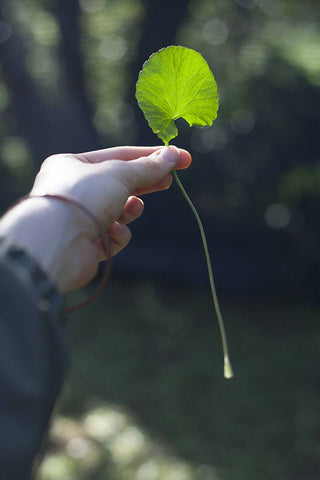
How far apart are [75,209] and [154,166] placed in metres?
0.35

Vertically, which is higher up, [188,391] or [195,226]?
[195,226]

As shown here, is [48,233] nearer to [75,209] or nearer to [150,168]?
[75,209]

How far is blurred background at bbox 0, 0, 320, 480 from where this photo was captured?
3.17m

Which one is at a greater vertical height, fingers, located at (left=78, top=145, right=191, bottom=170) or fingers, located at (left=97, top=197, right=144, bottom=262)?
fingers, located at (left=78, top=145, right=191, bottom=170)

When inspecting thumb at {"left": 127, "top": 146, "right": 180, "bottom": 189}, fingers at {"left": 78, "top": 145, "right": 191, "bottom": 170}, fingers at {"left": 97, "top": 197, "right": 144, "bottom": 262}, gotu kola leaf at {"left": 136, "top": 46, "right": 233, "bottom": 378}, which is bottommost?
fingers at {"left": 97, "top": 197, "right": 144, "bottom": 262}

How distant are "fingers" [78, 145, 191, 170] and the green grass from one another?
6.03 ft

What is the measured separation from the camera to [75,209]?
1109 millimetres

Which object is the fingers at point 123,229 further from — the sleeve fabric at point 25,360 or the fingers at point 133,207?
the sleeve fabric at point 25,360

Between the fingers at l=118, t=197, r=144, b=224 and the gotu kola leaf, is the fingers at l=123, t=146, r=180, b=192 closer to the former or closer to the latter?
the gotu kola leaf

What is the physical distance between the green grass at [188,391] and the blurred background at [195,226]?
14mm

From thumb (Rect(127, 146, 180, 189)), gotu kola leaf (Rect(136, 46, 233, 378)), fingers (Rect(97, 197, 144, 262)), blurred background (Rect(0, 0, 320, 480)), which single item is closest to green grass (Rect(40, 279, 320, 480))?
blurred background (Rect(0, 0, 320, 480))

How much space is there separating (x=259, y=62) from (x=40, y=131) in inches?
84.7

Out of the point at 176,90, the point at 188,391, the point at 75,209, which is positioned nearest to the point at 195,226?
A: the point at 188,391

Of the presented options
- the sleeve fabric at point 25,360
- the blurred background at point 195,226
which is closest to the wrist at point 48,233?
the sleeve fabric at point 25,360
